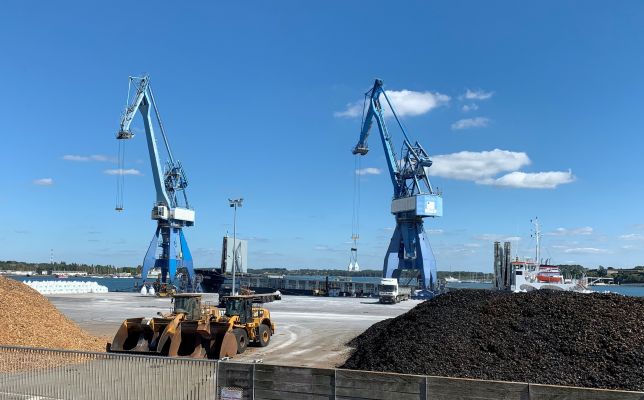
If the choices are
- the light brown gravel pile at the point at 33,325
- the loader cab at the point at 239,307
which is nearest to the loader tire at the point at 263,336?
the loader cab at the point at 239,307

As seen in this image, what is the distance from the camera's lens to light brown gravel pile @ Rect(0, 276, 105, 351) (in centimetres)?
2055

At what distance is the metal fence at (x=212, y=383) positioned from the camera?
10297 millimetres

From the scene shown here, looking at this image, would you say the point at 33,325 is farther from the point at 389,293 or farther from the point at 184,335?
the point at 389,293

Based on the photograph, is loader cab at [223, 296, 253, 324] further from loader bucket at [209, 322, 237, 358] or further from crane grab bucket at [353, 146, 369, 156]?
crane grab bucket at [353, 146, 369, 156]

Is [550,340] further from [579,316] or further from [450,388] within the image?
[450,388]

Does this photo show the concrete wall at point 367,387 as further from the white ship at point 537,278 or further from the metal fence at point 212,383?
the white ship at point 537,278

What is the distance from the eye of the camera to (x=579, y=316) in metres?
17.0

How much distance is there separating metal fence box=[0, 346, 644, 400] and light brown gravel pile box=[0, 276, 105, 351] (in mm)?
6572

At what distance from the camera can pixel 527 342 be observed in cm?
1608

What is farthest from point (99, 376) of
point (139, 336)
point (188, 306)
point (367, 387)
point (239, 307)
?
point (239, 307)

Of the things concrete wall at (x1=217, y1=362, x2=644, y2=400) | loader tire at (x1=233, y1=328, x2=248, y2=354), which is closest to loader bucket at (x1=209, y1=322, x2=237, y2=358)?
loader tire at (x1=233, y1=328, x2=248, y2=354)

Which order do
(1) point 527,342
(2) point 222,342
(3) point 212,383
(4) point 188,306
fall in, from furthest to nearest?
(4) point 188,306, (2) point 222,342, (1) point 527,342, (3) point 212,383

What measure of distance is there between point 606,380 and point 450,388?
575 cm

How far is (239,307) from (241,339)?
183 centimetres
